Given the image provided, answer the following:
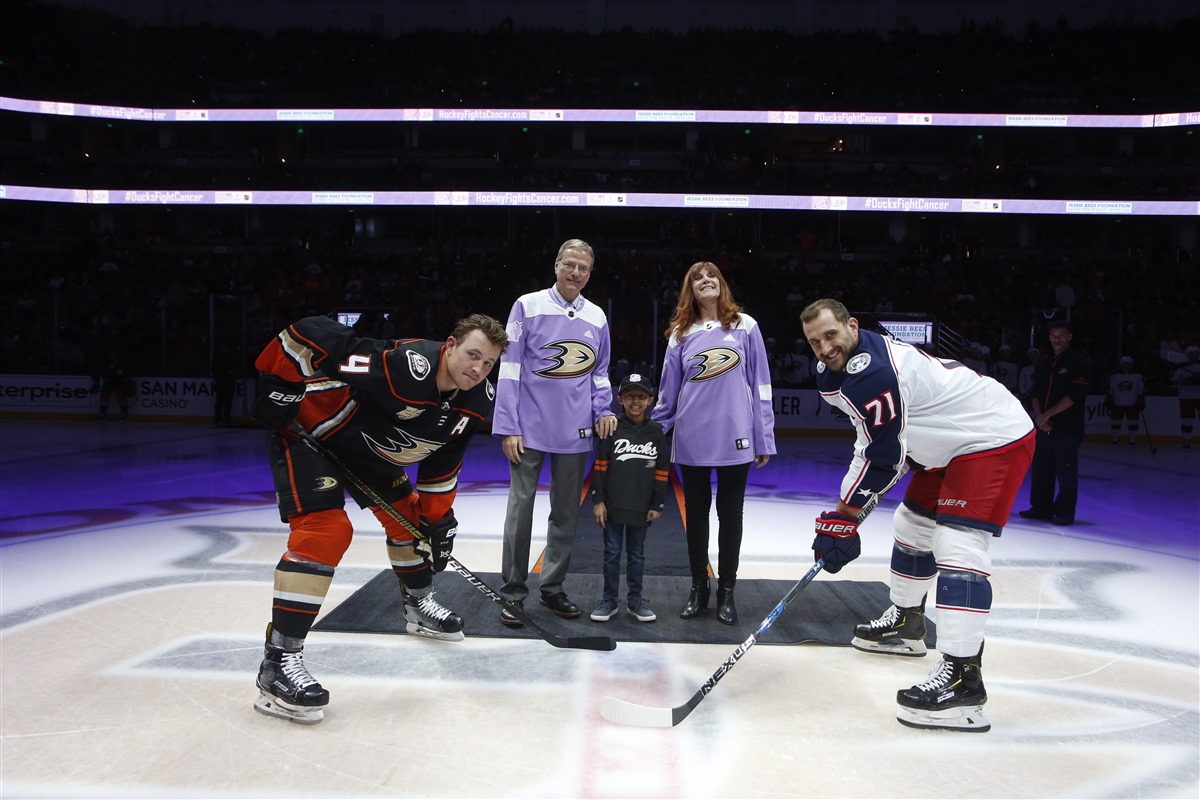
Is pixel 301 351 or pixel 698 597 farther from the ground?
pixel 301 351

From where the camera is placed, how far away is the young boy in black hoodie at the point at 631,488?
12.8ft

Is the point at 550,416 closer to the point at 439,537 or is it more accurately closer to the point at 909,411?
the point at 439,537

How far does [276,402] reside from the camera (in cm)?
289

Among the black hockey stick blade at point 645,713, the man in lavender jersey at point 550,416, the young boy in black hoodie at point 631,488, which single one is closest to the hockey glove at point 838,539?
the black hockey stick blade at point 645,713

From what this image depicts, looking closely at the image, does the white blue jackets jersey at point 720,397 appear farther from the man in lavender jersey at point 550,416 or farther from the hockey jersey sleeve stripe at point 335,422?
the hockey jersey sleeve stripe at point 335,422

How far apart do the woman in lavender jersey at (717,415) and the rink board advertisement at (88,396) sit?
1154 cm

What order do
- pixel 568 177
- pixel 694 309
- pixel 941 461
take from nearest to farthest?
pixel 941 461
pixel 694 309
pixel 568 177

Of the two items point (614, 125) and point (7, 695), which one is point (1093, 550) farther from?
point (614, 125)

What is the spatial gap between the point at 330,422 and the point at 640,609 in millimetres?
1772

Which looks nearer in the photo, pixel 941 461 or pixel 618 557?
pixel 941 461

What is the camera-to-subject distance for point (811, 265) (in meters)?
21.2

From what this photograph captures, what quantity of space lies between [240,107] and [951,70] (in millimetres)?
21425

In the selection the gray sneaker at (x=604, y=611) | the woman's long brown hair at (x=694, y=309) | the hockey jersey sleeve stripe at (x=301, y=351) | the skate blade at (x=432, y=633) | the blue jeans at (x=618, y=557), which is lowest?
the skate blade at (x=432, y=633)


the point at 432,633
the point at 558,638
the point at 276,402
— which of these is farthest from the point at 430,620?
the point at 276,402
